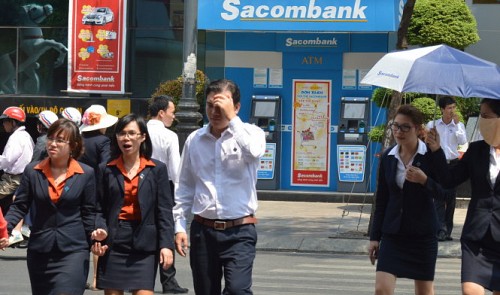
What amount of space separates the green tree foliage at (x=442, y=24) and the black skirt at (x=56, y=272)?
41.4 ft

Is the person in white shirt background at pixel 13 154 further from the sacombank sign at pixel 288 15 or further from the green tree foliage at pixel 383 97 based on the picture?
the sacombank sign at pixel 288 15

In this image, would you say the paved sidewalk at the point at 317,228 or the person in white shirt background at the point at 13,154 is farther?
the paved sidewalk at the point at 317,228

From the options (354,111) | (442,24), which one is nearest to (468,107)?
(442,24)

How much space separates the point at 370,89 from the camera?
2106 cm

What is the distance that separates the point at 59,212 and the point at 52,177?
0.82 ft

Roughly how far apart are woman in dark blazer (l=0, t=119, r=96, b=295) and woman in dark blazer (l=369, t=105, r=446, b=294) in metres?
2.08

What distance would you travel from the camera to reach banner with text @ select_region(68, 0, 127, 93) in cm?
2384

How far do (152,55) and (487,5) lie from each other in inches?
279

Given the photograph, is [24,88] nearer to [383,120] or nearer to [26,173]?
[383,120]

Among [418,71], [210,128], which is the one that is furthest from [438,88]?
[210,128]

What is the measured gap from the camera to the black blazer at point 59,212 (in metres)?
7.56

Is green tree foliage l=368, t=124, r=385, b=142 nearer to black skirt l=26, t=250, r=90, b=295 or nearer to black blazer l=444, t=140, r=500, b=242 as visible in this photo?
black blazer l=444, t=140, r=500, b=242

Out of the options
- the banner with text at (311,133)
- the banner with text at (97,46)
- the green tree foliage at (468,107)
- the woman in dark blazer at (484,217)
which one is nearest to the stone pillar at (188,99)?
the banner with text at (311,133)

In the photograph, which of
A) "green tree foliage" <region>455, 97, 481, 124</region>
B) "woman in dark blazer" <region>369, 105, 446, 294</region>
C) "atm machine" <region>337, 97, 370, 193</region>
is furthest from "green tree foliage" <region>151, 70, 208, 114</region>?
"woman in dark blazer" <region>369, 105, 446, 294</region>
